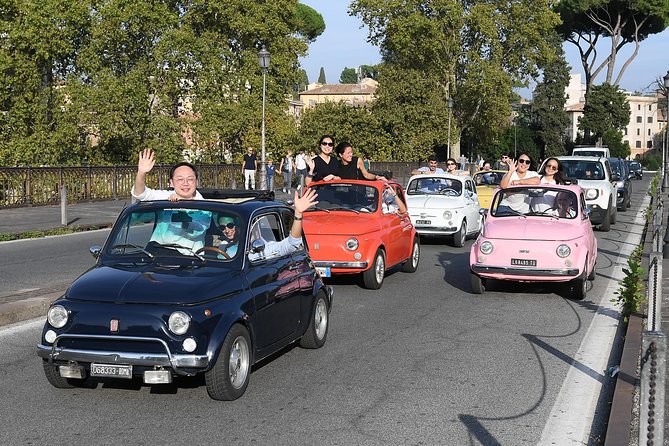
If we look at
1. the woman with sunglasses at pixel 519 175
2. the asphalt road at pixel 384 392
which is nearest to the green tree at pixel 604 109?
the woman with sunglasses at pixel 519 175

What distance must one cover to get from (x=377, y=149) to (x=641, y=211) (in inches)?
1342

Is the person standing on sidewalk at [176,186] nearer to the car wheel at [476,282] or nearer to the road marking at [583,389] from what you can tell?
the road marking at [583,389]

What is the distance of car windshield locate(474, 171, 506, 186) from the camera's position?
26.8 meters

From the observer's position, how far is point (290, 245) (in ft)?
27.2

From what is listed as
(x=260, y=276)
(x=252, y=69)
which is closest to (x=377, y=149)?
(x=252, y=69)

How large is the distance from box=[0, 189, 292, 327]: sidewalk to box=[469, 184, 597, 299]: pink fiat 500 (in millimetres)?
3100

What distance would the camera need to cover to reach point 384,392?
713cm

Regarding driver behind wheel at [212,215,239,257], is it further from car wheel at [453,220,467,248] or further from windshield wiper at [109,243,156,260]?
car wheel at [453,220,467,248]

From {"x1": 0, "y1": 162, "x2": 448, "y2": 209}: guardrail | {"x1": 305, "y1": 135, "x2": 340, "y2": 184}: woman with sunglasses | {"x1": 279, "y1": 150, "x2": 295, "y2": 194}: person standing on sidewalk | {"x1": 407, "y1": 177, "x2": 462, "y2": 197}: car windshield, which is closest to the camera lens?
{"x1": 305, "y1": 135, "x2": 340, "y2": 184}: woman with sunglasses

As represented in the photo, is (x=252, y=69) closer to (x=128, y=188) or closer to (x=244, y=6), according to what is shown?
(x=244, y=6)

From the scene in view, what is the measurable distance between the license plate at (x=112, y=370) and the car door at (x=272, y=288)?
1.16 m

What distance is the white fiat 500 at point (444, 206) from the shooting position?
19297 mm

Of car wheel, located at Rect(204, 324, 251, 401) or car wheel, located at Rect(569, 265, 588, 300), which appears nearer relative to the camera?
car wheel, located at Rect(204, 324, 251, 401)

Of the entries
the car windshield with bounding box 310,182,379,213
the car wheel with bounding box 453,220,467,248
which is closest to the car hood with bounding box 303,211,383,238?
the car windshield with bounding box 310,182,379,213
